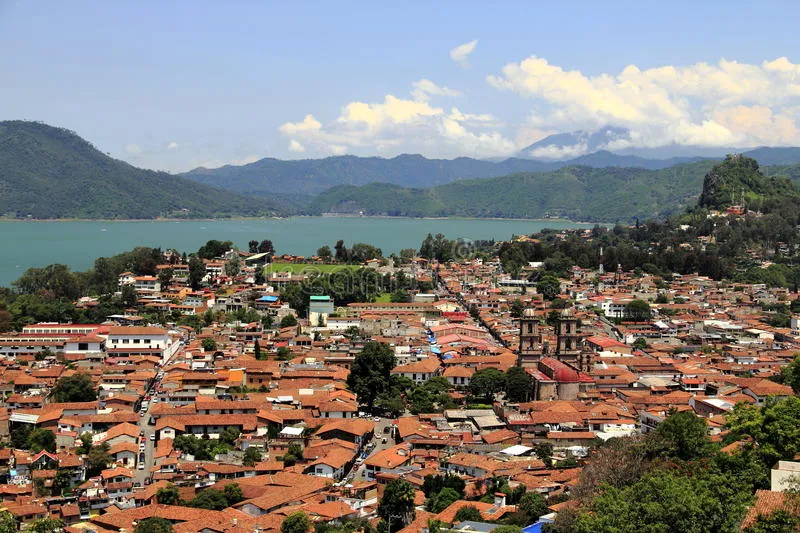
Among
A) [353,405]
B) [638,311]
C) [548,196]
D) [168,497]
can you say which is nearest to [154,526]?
[168,497]

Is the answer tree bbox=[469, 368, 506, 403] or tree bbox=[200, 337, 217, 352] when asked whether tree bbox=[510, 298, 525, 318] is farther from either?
tree bbox=[469, 368, 506, 403]

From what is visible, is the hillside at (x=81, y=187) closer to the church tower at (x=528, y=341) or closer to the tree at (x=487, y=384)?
the tree at (x=487, y=384)

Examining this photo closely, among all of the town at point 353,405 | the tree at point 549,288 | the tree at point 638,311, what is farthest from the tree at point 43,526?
the tree at point 549,288

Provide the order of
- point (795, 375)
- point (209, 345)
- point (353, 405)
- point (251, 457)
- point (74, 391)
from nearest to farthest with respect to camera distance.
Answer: point (251, 457) → point (795, 375) → point (353, 405) → point (74, 391) → point (209, 345)

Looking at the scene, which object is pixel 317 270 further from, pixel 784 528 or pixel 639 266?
pixel 784 528

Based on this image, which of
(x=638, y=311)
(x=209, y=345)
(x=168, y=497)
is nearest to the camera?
(x=168, y=497)

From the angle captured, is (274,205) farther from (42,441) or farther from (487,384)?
(42,441)
